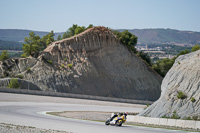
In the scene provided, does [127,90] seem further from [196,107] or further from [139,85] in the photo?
[196,107]

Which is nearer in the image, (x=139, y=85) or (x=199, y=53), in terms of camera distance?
(x=199, y=53)

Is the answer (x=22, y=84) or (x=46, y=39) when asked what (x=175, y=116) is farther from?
(x=46, y=39)

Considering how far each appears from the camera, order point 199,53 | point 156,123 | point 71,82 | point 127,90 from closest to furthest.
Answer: point 156,123
point 199,53
point 71,82
point 127,90

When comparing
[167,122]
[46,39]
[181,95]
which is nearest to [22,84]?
[181,95]

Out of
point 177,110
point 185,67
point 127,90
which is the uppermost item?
point 185,67

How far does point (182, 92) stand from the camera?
114 feet

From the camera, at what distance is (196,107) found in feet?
105

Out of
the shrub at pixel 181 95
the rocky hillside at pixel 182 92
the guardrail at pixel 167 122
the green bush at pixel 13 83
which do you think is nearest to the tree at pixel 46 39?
the green bush at pixel 13 83

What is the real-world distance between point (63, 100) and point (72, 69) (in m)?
20.9

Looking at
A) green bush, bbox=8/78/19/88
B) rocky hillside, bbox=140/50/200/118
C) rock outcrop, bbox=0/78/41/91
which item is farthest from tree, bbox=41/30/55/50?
rocky hillside, bbox=140/50/200/118

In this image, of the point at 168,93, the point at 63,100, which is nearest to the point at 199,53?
the point at 168,93

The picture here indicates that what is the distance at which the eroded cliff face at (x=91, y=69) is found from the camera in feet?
261

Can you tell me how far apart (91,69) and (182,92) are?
52.0 meters

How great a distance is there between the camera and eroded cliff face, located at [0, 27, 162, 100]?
7950 cm
